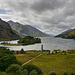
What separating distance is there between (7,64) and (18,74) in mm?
15549

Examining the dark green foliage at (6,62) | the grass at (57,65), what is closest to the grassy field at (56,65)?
the grass at (57,65)

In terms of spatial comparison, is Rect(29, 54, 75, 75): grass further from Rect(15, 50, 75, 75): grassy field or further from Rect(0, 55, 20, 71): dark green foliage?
Rect(0, 55, 20, 71): dark green foliage

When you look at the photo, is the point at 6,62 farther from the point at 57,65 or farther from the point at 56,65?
the point at 57,65

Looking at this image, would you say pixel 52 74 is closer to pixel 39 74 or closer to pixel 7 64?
pixel 39 74

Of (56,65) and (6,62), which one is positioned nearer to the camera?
(6,62)

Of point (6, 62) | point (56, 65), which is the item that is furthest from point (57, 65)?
point (6, 62)

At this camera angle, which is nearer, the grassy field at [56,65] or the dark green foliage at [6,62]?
the dark green foliage at [6,62]

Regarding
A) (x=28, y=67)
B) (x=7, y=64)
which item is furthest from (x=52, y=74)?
(x=7, y=64)

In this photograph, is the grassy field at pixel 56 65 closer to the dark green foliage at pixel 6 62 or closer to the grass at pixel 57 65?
the grass at pixel 57 65

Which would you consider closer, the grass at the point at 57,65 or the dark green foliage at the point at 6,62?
the dark green foliage at the point at 6,62

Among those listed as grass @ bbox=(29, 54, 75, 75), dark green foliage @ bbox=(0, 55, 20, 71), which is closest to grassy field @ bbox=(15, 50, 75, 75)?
grass @ bbox=(29, 54, 75, 75)

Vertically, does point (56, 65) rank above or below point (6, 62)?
below

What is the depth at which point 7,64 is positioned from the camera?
96.0 feet

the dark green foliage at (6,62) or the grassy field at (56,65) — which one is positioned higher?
the dark green foliage at (6,62)
